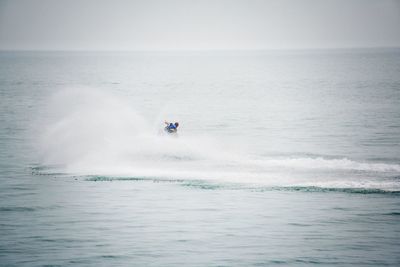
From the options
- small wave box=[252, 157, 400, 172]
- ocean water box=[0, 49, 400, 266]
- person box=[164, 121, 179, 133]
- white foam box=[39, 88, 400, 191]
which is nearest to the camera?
ocean water box=[0, 49, 400, 266]

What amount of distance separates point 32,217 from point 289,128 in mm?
44051

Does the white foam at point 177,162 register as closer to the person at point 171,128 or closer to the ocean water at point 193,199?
the ocean water at point 193,199

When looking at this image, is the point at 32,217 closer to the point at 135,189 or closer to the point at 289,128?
the point at 135,189

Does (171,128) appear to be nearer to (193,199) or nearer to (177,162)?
(177,162)

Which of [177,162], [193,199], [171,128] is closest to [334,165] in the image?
[177,162]

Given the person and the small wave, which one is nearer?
the small wave

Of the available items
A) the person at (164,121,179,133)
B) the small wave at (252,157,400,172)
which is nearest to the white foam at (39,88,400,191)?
the small wave at (252,157,400,172)

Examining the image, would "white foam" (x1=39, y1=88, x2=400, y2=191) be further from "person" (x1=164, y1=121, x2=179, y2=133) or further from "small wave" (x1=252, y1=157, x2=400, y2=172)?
"person" (x1=164, y1=121, x2=179, y2=133)

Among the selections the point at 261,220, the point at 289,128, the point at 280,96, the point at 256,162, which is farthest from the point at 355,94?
the point at 261,220

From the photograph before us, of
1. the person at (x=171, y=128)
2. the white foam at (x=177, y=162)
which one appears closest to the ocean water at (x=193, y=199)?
the white foam at (x=177, y=162)

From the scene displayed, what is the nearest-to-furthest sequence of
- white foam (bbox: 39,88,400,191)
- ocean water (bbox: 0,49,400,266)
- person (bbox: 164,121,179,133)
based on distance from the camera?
ocean water (bbox: 0,49,400,266), white foam (bbox: 39,88,400,191), person (bbox: 164,121,179,133)

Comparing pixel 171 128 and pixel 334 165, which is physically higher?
pixel 171 128

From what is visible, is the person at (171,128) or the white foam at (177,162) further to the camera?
the person at (171,128)

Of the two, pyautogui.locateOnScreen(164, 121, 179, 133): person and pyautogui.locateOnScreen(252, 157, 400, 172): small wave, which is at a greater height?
pyautogui.locateOnScreen(164, 121, 179, 133): person
